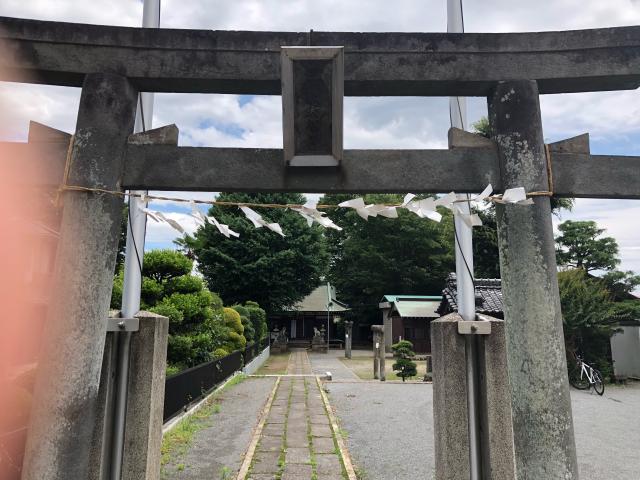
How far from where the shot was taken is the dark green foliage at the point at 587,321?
14.3 meters

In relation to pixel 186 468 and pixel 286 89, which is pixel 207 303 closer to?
pixel 186 468

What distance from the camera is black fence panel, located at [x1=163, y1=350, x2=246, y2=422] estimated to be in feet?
22.9

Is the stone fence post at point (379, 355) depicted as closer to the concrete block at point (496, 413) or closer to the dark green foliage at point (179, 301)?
the dark green foliage at point (179, 301)

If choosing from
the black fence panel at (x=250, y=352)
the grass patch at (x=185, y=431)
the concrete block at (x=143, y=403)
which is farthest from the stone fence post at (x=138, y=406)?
the black fence panel at (x=250, y=352)

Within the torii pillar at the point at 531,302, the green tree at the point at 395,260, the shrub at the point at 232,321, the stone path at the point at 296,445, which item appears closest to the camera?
the torii pillar at the point at 531,302

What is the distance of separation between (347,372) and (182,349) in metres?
9.21

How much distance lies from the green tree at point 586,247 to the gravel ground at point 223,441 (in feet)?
56.3

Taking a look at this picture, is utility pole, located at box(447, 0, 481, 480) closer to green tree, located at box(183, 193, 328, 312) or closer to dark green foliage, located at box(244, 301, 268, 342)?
dark green foliage, located at box(244, 301, 268, 342)

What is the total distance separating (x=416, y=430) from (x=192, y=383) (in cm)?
443

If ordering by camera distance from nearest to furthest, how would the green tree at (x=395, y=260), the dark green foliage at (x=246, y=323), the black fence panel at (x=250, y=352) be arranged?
the black fence panel at (x=250, y=352)
the dark green foliage at (x=246, y=323)
the green tree at (x=395, y=260)

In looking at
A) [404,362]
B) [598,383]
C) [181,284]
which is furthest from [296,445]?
[598,383]

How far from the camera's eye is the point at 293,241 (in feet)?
81.8

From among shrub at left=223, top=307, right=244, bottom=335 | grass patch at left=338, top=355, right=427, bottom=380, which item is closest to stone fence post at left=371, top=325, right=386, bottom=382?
grass patch at left=338, top=355, right=427, bottom=380

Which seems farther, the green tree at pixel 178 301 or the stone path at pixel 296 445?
the green tree at pixel 178 301
